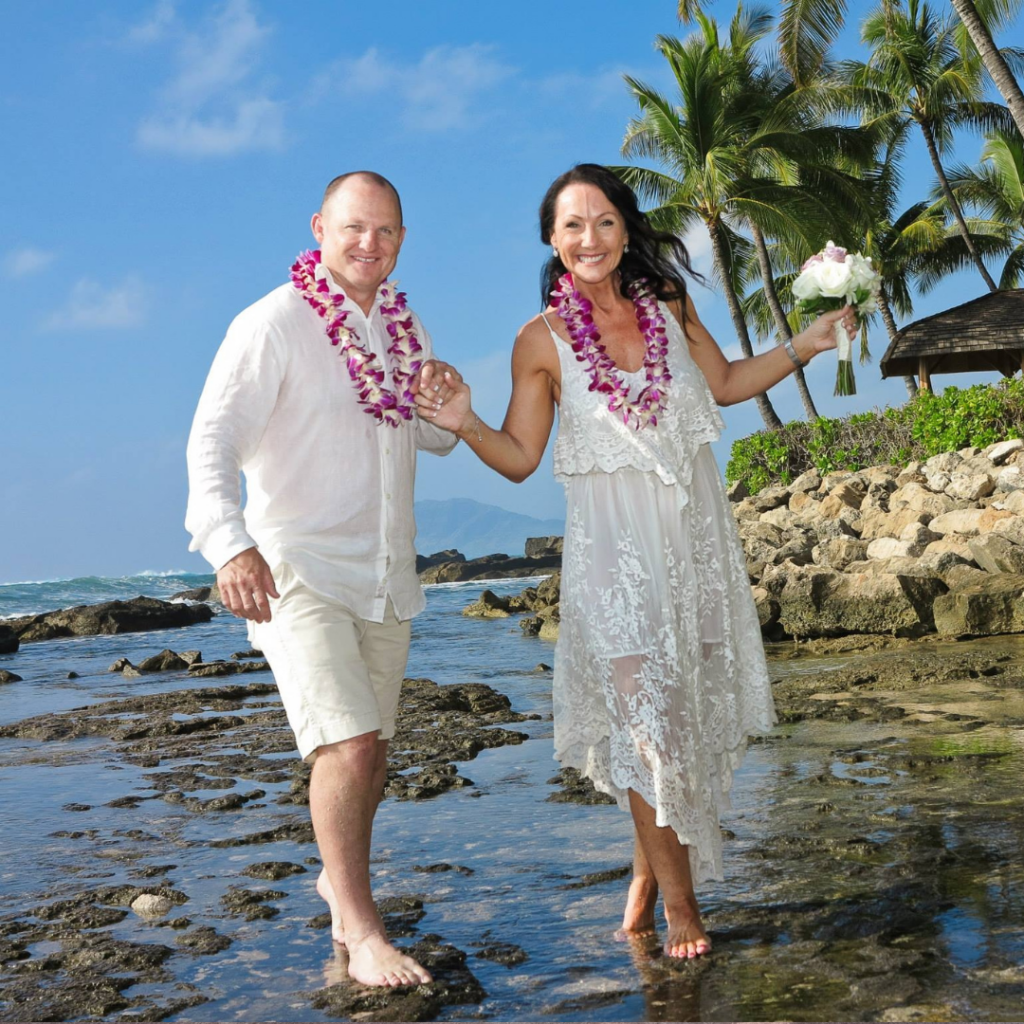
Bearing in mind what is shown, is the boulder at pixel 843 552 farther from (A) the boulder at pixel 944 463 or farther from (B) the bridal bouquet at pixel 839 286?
(B) the bridal bouquet at pixel 839 286

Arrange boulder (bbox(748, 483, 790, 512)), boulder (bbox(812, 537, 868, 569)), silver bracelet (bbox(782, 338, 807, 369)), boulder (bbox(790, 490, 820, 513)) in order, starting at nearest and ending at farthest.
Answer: silver bracelet (bbox(782, 338, 807, 369)) < boulder (bbox(812, 537, 868, 569)) < boulder (bbox(790, 490, 820, 513)) < boulder (bbox(748, 483, 790, 512))

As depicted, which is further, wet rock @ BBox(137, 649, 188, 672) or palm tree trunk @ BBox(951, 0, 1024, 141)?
palm tree trunk @ BBox(951, 0, 1024, 141)

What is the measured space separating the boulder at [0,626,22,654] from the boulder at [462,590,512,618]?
26.3 feet

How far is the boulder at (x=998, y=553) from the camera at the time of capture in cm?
1079

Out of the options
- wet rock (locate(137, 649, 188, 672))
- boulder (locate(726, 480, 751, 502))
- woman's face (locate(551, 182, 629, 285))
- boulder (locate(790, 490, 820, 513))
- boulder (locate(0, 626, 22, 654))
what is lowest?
wet rock (locate(137, 649, 188, 672))

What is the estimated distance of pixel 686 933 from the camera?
10.7ft

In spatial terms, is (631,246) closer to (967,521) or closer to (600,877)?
(600,877)

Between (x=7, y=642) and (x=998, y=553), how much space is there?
673 inches

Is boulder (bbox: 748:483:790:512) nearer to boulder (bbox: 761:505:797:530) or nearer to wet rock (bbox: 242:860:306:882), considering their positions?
boulder (bbox: 761:505:797:530)

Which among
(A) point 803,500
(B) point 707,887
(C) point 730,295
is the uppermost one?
(C) point 730,295

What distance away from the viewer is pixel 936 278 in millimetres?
37594

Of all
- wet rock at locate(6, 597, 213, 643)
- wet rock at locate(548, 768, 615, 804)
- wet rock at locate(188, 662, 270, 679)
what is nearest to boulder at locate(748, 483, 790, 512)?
wet rock at locate(188, 662, 270, 679)

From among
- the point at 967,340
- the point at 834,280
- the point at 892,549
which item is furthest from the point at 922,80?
the point at 834,280

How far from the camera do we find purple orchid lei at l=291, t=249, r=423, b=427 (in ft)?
11.7
